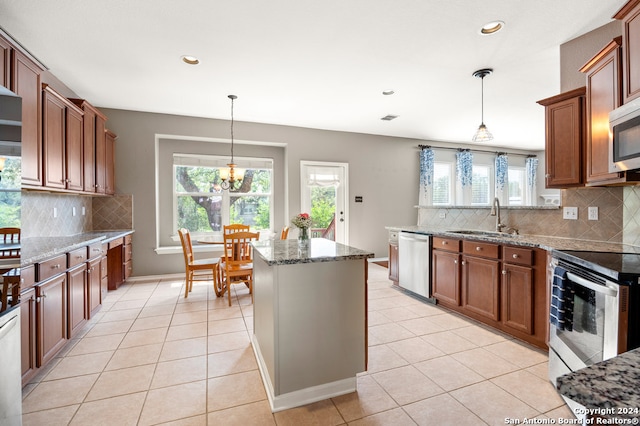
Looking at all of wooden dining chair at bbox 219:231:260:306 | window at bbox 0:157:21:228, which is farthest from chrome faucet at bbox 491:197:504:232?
window at bbox 0:157:21:228

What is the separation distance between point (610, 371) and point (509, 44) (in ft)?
10.3

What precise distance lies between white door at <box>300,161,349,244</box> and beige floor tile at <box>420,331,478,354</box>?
10.8ft

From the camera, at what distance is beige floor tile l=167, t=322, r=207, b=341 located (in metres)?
2.79

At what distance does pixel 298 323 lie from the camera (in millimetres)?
1818

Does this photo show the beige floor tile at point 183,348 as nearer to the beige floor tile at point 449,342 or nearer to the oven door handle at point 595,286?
the beige floor tile at point 449,342

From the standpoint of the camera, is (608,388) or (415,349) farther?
(415,349)

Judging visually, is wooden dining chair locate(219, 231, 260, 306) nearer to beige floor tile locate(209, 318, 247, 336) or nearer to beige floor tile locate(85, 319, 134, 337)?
beige floor tile locate(209, 318, 247, 336)

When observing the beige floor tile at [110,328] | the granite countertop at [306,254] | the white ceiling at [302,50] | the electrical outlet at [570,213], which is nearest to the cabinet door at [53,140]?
the white ceiling at [302,50]

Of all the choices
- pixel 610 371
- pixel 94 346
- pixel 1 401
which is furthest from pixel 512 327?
pixel 94 346

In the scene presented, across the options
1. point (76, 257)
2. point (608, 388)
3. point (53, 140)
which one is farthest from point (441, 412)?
point (53, 140)

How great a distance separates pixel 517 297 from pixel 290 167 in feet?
13.3

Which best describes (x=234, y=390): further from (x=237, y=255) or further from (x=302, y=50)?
(x=302, y=50)

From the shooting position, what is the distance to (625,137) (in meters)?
1.85

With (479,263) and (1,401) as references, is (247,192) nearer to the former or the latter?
(479,263)
